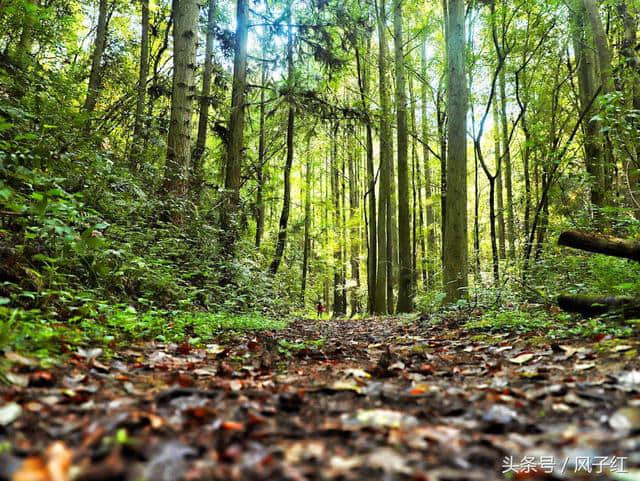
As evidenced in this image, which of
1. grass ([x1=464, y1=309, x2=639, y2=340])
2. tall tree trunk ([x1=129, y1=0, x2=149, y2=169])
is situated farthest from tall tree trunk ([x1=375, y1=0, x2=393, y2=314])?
grass ([x1=464, y1=309, x2=639, y2=340])

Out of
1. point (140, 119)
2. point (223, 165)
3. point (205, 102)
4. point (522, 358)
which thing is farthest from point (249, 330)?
point (223, 165)

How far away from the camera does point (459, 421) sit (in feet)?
5.65

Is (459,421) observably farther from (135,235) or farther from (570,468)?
(135,235)

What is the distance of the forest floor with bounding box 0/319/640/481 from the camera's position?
1.22 m

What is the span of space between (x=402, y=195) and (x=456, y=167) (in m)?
5.39

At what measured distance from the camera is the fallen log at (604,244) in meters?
3.48

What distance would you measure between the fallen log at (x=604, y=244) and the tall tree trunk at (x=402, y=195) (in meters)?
8.82

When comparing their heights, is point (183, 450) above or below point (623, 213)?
below

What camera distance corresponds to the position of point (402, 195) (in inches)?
516

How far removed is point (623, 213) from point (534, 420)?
6.86 meters

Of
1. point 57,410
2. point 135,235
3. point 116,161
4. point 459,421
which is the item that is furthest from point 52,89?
point 459,421

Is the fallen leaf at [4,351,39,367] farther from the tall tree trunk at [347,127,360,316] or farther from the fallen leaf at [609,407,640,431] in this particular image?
the tall tree trunk at [347,127,360,316]

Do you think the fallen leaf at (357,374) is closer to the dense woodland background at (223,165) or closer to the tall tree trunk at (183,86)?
the dense woodland background at (223,165)

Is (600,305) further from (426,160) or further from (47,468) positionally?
(426,160)
